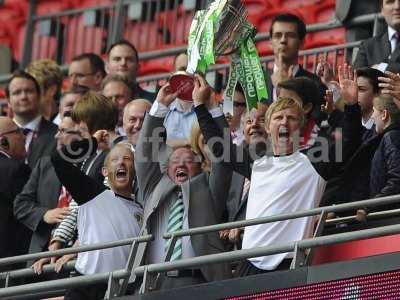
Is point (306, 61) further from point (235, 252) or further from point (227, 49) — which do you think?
point (235, 252)

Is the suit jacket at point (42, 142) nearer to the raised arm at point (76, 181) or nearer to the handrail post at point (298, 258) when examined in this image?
the raised arm at point (76, 181)

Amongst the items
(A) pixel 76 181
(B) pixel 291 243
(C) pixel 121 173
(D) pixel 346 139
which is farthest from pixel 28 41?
(B) pixel 291 243

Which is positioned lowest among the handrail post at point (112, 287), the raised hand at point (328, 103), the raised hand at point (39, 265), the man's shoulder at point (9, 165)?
the handrail post at point (112, 287)

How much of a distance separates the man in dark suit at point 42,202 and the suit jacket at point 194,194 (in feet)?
2.89

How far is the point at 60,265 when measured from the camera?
14898 mm

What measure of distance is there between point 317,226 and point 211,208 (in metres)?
1.01

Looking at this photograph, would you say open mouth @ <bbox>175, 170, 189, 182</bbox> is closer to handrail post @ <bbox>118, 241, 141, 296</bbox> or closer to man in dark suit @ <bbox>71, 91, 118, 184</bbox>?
handrail post @ <bbox>118, 241, 141, 296</bbox>

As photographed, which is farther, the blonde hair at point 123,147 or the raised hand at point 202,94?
the blonde hair at point 123,147

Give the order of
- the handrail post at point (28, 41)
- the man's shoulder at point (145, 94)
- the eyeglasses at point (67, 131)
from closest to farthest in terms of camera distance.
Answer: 1. the eyeglasses at point (67, 131)
2. the man's shoulder at point (145, 94)
3. the handrail post at point (28, 41)

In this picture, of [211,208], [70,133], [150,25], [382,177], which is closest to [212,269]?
[211,208]

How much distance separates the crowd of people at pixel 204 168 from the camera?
1403cm

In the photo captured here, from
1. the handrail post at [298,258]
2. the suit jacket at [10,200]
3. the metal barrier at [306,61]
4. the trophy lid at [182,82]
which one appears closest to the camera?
the handrail post at [298,258]

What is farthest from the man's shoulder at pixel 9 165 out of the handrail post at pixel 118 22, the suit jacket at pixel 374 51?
the handrail post at pixel 118 22

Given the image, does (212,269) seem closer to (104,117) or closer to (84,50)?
(104,117)
